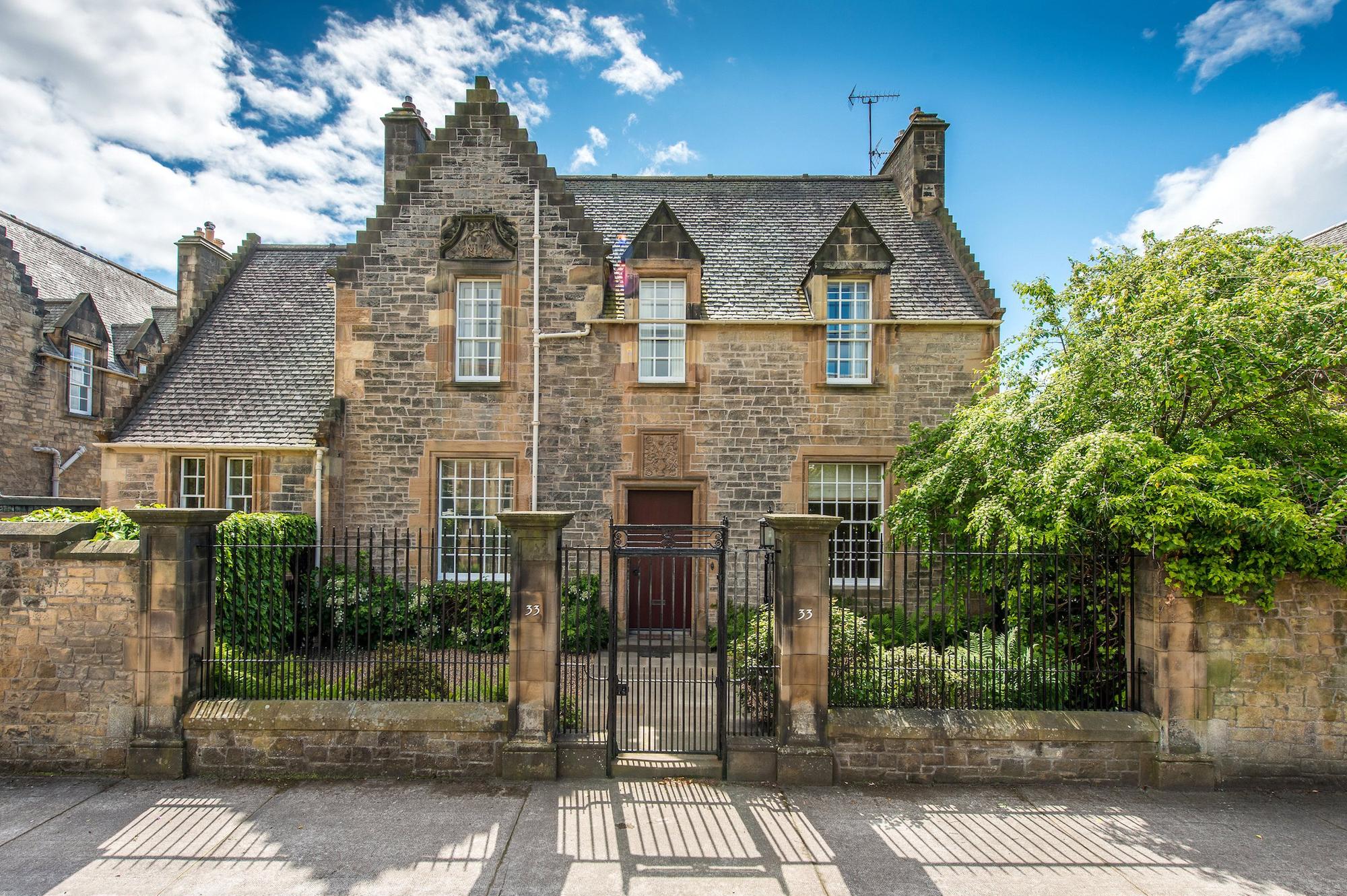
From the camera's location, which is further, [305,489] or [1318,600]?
[305,489]

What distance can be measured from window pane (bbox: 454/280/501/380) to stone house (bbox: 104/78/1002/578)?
0.15 feet

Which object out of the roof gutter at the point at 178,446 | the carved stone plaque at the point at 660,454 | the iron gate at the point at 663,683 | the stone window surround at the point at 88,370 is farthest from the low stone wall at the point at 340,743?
the stone window surround at the point at 88,370

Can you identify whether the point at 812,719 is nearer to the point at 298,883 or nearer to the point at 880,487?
the point at 298,883

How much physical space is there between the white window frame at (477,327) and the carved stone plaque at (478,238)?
467 millimetres

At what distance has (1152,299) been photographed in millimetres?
7535

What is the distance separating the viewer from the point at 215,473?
13047 mm

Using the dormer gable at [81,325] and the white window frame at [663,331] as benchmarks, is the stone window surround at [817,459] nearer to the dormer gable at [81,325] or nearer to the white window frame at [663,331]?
the white window frame at [663,331]

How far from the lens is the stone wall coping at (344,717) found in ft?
22.3

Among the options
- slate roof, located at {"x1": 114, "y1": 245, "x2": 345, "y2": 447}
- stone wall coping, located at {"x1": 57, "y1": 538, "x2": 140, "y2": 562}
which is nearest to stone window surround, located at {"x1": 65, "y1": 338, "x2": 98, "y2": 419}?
slate roof, located at {"x1": 114, "y1": 245, "x2": 345, "y2": 447}

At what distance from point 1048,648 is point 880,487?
539cm

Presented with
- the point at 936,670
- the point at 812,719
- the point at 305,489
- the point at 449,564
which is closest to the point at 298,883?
the point at 812,719

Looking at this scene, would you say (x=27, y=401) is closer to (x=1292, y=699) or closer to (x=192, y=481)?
(x=192, y=481)

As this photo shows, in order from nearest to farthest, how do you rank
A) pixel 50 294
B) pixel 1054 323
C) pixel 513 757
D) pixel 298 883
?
pixel 298 883 < pixel 513 757 < pixel 1054 323 < pixel 50 294

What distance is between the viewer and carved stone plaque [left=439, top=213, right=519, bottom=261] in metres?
13.0
